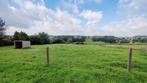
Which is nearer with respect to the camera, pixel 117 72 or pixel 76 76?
pixel 76 76

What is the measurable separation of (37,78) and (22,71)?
165 cm

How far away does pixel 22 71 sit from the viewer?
8.84m

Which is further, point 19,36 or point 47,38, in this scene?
Result: point 47,38

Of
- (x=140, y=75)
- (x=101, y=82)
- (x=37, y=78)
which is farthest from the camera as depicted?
(x=140, y=75)

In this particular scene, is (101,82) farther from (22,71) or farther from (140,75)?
(22,71)

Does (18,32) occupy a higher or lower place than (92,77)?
higher

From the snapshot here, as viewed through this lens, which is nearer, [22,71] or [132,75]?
[132,75]

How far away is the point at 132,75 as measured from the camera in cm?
808

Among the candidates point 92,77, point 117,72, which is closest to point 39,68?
point 92,77

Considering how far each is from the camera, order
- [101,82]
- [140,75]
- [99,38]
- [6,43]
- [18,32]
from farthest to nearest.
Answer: [99,38], [18,32], [6,43], [140,75], [101,82]

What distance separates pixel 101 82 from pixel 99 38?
229 ft

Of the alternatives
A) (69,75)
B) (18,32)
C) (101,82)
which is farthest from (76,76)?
(18,32)

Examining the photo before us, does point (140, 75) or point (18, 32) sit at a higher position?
point (18, 32)

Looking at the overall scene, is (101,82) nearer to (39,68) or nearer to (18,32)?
(39,68)
